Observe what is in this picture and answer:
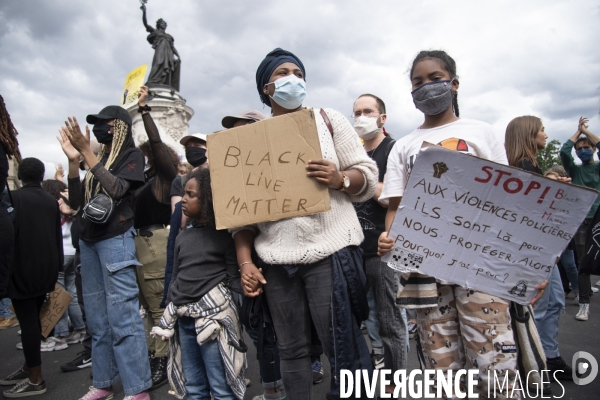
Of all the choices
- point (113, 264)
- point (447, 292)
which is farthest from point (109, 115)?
point (447, 292)

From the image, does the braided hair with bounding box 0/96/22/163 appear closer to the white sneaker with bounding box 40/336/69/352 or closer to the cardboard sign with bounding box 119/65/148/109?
the white sneaker with bounding box 40/336/69/352

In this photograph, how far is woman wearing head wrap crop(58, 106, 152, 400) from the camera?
279 cm

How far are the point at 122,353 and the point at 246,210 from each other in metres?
1.56

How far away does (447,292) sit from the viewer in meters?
1.88

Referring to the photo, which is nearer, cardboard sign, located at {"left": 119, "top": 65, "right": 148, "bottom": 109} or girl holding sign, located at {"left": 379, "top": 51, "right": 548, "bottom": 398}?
girl holding sign, located at {"left": 379, "top": 51, "right": 548, "bottom": 398}

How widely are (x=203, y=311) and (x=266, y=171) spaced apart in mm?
895

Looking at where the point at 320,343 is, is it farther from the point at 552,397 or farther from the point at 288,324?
the point at 552,397

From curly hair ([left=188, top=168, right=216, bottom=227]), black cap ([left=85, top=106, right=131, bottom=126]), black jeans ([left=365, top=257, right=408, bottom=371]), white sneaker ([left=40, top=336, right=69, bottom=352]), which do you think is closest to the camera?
curly hair ([left=188, top=168, right=216, bottom=227])

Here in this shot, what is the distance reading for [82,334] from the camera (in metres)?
4.97

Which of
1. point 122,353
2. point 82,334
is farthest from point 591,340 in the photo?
point 82,334

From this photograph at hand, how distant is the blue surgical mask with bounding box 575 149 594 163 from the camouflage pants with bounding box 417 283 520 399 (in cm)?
399

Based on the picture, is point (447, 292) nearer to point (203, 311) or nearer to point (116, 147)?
point (203, 311)

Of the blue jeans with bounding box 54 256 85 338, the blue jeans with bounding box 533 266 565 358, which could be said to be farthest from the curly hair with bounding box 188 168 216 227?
the blue jeans with bounding box 54 256 85 338

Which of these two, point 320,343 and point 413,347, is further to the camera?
point 413,347
